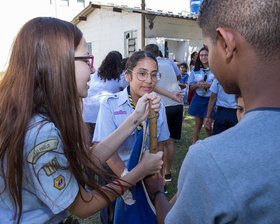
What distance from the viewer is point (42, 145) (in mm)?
995

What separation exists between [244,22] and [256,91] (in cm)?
24

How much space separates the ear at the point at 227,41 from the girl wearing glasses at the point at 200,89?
378 cm

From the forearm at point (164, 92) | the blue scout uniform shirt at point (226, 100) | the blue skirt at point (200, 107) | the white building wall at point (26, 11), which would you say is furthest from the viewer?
the white building wall at point (26, 11)

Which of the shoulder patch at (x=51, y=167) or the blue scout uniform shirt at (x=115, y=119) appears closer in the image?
the shoulder patch at (x=51, y=167)

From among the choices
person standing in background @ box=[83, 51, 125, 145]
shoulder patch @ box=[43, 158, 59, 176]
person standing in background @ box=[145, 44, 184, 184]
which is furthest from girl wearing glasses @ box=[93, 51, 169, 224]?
person standing in background @ box=[83, 51, 125, 145]

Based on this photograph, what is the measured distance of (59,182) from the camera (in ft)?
3.44

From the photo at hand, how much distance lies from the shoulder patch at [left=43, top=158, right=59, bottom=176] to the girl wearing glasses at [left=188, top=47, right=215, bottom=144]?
12.4ft

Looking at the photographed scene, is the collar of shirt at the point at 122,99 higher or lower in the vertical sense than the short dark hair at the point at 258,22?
lower

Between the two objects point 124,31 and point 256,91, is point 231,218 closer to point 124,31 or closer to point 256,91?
point 256,91

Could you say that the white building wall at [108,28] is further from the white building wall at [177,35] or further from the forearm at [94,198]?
the forearm at [94,198]

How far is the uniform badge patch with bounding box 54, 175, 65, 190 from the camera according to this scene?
1.03 metres

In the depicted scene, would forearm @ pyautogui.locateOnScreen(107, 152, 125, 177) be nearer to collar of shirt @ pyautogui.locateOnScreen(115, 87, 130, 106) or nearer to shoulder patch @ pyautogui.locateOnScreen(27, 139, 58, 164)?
collar of shirt @ pyautogui.locateOnScreen(115, 87, 130, 106)

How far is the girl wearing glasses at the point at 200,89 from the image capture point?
4.64 m

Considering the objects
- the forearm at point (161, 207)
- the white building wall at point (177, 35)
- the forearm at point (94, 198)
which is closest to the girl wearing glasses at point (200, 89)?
the forearm at point (161, 207)
